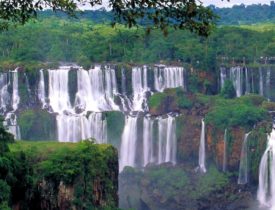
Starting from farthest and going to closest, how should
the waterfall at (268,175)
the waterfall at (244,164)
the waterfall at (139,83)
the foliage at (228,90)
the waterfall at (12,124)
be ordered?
the waterfall at (139,83) → the foliage at (228,90) → the waterfall at (12,124) → the waterfall at (244,164) → the waterfall at (268,175)

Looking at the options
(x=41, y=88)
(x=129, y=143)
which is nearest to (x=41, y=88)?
(x=41, y=88)

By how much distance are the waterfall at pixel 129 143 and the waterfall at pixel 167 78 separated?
6960mm

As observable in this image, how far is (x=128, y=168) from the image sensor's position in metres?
34.9

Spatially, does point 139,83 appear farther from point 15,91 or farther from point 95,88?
point 15,91

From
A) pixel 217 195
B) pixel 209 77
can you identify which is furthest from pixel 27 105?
pixel 217 195

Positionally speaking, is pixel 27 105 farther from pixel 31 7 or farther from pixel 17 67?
pixel 31 7

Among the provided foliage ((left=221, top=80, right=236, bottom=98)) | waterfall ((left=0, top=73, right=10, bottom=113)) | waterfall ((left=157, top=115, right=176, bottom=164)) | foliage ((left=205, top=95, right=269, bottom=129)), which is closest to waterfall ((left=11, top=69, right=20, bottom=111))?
waterfall ((left=0, top=73, right=10, bottom=113))

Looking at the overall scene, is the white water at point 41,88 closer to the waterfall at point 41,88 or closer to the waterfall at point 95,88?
the waterfall at point 41,88

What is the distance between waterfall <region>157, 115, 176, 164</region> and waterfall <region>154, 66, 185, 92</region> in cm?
708

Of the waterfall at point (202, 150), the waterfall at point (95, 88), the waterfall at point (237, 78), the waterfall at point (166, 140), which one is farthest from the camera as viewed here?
the waterfall at point (237, 78)

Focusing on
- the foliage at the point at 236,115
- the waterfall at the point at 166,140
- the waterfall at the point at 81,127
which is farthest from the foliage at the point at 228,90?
the waterfall at the point at 81,127

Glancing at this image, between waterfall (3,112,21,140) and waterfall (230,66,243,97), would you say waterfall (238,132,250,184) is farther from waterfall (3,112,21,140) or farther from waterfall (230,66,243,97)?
waterfall (3,112,21,140)

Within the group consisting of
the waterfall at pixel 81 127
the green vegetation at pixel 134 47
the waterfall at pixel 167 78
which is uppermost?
the green vegetation at pixel 134 47

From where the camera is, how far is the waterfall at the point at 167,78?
146 feet
